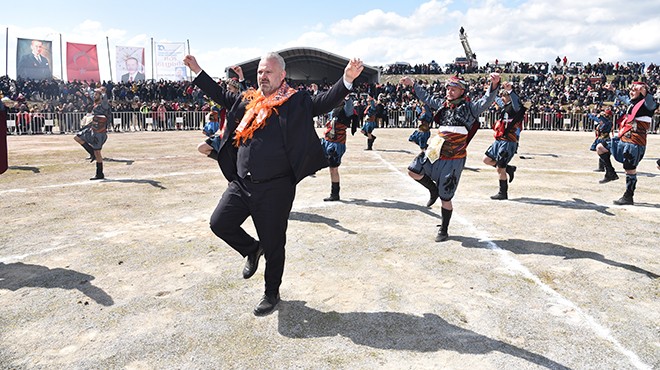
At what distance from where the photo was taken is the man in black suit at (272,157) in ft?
13.0

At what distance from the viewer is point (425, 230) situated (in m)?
6.66

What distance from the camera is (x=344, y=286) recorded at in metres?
4.63

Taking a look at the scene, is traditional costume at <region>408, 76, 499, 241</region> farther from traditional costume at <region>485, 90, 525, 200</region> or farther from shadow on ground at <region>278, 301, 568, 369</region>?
traditional costume at <region>485, 90, 525, 200</region>

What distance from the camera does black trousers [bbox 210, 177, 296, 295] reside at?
4.02 m

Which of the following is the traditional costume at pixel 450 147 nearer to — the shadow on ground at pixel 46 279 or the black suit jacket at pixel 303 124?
the black suit jacket at pixel 303 124

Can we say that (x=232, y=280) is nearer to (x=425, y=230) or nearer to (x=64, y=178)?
(x=425, y=230)

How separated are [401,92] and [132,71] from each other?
2162 centimetres

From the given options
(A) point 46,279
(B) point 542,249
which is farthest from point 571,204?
(A) point 46,279

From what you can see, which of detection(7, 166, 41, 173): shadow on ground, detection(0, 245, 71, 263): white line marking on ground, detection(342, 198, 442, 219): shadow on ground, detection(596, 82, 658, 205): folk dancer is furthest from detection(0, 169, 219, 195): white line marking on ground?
detection(596, 82, 658, 205): folk dancer

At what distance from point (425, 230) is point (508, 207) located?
2272mm

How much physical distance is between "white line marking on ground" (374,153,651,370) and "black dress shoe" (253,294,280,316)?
2555mm

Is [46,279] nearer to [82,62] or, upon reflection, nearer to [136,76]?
[136,76]

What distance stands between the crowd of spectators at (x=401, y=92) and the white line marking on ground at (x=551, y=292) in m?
21.0

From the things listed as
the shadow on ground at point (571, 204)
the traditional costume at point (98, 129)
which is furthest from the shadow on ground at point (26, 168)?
the shadow on ground at point (571, 204)
